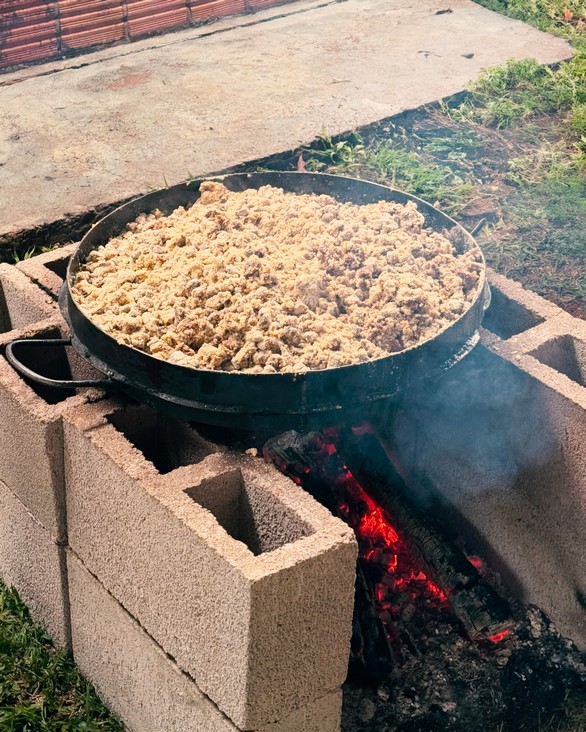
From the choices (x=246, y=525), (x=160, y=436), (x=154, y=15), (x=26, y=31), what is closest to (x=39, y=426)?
(x=160, y=436)

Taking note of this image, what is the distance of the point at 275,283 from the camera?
3.34 meters

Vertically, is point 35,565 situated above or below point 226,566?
below

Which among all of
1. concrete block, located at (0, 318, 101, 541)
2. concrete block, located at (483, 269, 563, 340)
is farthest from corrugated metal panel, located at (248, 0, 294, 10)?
concrete block, located at (0, 318, 101, 541)

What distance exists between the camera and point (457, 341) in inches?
129

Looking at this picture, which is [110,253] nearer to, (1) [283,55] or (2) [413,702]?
(2) [413,702]

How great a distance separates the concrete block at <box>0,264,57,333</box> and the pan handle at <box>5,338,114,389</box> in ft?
0.68

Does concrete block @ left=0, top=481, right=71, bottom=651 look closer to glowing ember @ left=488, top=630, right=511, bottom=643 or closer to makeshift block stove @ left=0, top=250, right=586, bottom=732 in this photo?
makeshift block stove @ left=0, top=250, right=586, bottom=732

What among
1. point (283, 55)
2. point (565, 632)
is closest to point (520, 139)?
point (283, 55)

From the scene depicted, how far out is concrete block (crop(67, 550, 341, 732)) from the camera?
121 inches

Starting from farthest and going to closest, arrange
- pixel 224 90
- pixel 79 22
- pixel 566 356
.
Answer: pixel 79 22 → pixel 224 90 → pixel 566 356

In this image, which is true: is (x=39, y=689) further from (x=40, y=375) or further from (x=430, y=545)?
(x=430, y=545)

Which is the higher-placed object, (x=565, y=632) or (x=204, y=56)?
(x=204, y=56)

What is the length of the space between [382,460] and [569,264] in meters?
1.66

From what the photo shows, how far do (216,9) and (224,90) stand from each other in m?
1.32
